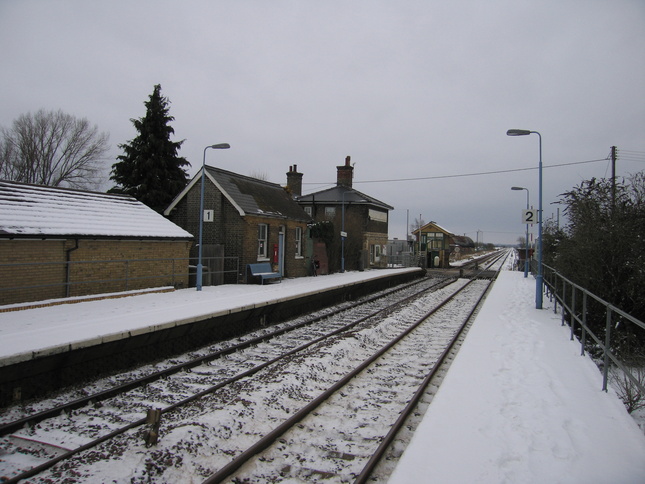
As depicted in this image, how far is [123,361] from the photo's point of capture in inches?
309

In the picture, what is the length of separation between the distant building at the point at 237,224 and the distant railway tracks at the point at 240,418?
9.33m

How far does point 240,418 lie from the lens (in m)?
5.43

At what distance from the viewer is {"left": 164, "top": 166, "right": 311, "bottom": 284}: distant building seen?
18453 millimetres

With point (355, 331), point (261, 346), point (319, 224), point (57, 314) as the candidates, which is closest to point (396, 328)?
point (355, 331)

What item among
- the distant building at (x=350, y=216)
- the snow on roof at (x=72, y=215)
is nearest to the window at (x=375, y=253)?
the distant building at (x=350, y=216)

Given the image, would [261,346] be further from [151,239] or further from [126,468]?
[151,239]

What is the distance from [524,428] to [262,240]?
16.2 m

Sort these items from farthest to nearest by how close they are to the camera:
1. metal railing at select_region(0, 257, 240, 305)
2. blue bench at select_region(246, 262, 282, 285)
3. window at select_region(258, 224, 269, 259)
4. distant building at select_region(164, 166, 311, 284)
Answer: window at select_region(258, 224, 269, 259) < distant building at select_region(164, 166, 311, 284) < blue bench at select_region(246, 262, 282, 285) < metal railing at select_region(0, 257, 240, 305)

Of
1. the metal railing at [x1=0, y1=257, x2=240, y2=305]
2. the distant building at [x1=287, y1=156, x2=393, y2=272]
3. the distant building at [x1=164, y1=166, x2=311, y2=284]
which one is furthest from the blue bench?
the distant building at [x1=287, y1=156, x2=393, y2=272]

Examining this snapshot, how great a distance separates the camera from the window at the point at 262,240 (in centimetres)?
1983

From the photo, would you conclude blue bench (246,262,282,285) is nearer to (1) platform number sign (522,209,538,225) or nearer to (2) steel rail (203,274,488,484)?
(2) steel rail (203,274,488,484)

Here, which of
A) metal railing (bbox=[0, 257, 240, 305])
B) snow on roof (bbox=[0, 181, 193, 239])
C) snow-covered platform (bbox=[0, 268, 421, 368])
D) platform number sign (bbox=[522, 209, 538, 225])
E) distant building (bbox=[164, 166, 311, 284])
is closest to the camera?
snow-covered platform (bbox=[0, 268, 421, 368])

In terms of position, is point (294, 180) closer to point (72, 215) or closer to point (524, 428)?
point (72, 215)

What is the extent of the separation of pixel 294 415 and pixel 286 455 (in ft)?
2.49
